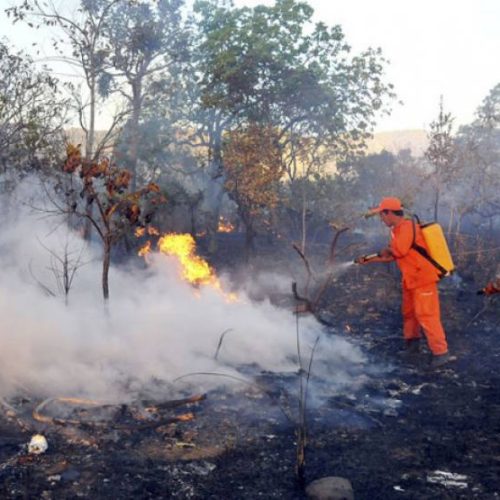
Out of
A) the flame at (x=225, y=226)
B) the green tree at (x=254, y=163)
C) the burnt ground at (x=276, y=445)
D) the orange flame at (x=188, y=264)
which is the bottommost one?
the burnt ground at (x=276, y=445)

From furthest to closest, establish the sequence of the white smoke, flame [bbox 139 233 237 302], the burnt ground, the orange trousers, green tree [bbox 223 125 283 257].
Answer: green tree [bbox 223 125 283 257] → flame [bbox 139 233 237 302] → the orange trousers → the white smoke → the burnt ground

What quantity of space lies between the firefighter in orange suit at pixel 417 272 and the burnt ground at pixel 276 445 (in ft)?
1.38

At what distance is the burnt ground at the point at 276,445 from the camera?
3.97 m

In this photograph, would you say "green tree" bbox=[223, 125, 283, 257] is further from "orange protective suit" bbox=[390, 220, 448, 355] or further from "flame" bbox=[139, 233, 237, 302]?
"orange protective suit" bbox=[390, 220, 448, 355]

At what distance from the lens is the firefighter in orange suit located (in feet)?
22.7

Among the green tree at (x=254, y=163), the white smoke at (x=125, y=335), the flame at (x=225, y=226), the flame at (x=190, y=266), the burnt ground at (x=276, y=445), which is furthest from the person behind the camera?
the flame at (x=225, y=226)

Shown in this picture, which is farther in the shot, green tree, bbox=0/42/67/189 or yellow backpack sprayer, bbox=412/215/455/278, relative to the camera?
green tree, bbox=0/42/67/189

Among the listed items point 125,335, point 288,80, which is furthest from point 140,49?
point 125,335

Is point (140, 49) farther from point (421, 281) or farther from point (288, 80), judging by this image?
point (421, 281)

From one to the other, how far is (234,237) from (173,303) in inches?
364

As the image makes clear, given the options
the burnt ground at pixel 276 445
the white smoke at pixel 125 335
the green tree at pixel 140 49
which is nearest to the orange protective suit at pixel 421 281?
the burnt ground at pixel 276 445

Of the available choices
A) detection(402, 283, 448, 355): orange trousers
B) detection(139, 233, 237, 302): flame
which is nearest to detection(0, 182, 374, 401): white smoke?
detection(139, 233, 237, 302): flame

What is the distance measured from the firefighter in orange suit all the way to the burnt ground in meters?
0.42

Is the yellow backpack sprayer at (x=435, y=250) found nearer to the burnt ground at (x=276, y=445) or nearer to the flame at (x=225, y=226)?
the burnt ground at (x=276, y=445)
